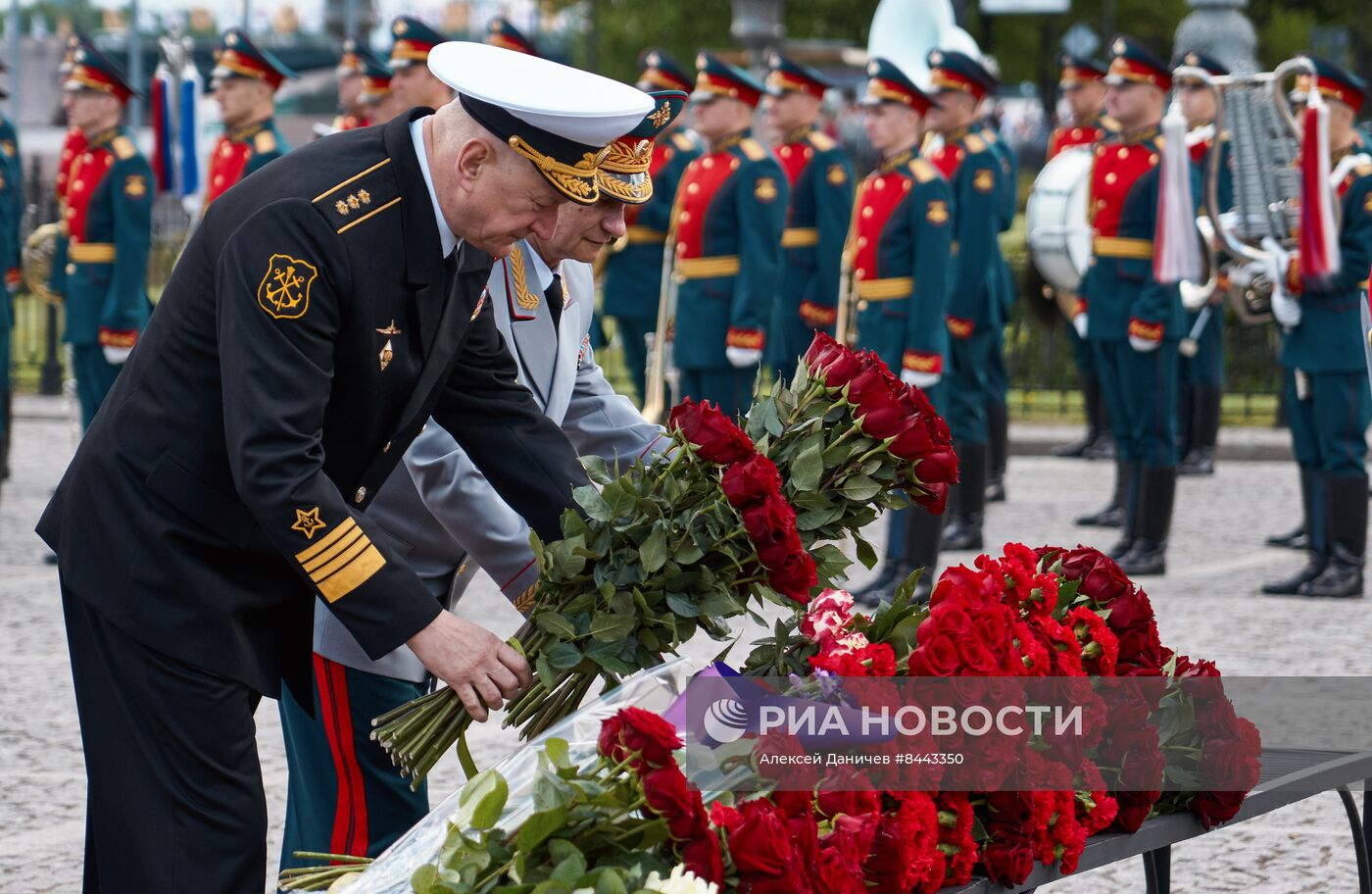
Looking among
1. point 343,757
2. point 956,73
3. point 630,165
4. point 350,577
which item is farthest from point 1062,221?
point 350,577

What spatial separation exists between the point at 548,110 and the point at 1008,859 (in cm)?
122

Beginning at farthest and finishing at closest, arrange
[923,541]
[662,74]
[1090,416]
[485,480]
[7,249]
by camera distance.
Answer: [1090,416] → [662,74] → [7,249] → [923,541] → [485,480]

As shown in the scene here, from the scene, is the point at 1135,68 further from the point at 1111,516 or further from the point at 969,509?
the point at 1111,516

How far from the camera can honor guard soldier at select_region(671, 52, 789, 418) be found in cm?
915

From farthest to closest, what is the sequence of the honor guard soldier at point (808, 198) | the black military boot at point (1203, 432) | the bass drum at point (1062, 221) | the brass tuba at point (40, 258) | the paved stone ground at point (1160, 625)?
the black military boot at point (1203, 432) → the bass drum at point (1062, 221) → the brass tuba at point (40, 258) → the honor guard soldier at point (808, 198) → the paved stone ground at point (1160, 625)

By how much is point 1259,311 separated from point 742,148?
8.08 ft

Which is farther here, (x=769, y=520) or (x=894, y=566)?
(x=894, y=566)

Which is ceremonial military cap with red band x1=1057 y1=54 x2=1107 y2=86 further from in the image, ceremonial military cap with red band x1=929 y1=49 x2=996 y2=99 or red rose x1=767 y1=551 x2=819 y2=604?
red rose x1=767 y1=551 x2=819 y2=604

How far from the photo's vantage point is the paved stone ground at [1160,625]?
4727 millimetres

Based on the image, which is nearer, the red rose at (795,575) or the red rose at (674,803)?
the red rose at (674,803)

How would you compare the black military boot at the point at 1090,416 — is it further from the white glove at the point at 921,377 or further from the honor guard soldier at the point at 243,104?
the honor guard soldier at the point at 243,104

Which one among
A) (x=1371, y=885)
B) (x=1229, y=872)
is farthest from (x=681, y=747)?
(x=1229, y=872)

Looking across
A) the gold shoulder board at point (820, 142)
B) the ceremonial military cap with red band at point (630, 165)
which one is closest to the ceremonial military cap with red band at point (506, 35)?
the gold shoulder board at point (820, 142)

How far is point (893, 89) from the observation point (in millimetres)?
8672
